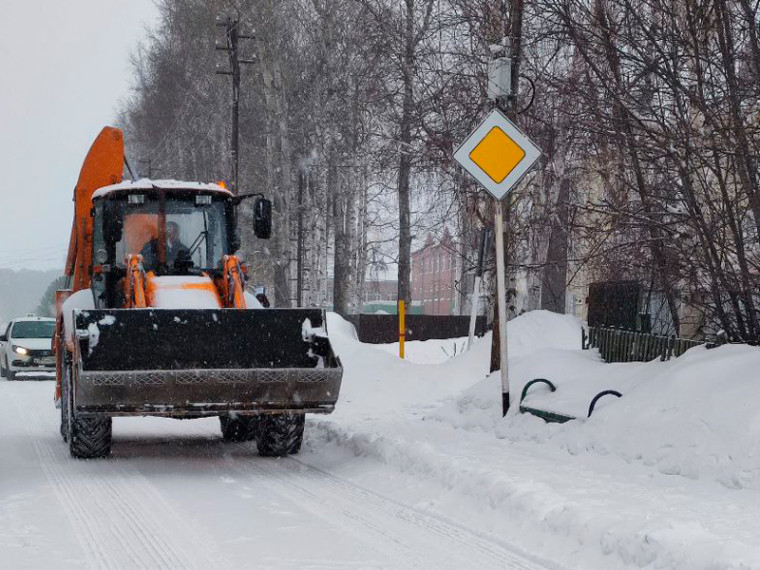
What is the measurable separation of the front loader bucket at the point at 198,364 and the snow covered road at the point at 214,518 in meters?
0.57

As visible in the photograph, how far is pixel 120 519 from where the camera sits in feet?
23.9

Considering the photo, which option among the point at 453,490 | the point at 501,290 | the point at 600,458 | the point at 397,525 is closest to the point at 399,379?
the point at 501,290

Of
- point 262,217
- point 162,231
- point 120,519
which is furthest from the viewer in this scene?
point 162,231

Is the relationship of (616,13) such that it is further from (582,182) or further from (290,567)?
(582,182)

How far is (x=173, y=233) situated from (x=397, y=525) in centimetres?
549

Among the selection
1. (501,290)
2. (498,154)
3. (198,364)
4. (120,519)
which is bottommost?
(120,519)

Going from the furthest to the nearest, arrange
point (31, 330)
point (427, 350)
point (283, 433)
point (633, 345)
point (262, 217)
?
point (427, 350) → point (31, 330) → point (633, 345) → point (262, 217) → point (283, 433)

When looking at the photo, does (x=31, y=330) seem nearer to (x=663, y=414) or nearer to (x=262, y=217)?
(x=262, y=217)

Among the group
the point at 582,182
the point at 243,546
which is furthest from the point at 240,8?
the point at 243,546

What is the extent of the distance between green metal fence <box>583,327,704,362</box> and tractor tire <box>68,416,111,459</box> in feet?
16.6

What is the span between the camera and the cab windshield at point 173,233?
11516mm

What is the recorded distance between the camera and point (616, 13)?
1071 cm

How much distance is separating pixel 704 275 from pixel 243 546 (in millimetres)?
5544

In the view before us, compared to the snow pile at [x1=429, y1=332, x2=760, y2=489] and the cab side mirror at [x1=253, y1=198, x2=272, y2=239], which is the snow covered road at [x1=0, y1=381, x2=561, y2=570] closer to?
the snow pile at [x1=429, y1=332, x2=760, y2=489]
